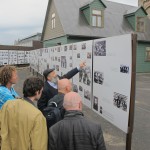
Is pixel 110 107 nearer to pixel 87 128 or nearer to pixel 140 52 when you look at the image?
pixel 87 128

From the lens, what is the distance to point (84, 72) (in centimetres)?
598

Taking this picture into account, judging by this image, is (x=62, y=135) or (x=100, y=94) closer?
(x=62, y=135)

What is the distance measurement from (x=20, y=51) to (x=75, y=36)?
10.3 meters

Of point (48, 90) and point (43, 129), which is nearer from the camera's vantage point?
point (43, 129)

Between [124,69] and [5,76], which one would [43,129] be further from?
[124,69]

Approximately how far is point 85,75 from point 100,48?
1195 millimetres

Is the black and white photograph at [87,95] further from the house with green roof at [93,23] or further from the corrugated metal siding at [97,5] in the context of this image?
the corrugated metal siding at [97,5]

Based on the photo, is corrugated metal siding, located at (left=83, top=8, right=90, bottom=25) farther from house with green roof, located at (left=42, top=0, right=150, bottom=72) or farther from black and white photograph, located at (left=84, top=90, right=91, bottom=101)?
black and white photograph, located at (left=84, top=90, right=91, bottom=101)

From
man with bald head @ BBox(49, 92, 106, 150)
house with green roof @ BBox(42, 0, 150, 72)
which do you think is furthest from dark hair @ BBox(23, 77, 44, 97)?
house with green roof @ BBox(42, 0, 150, 72)

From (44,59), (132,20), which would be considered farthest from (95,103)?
(132,20)

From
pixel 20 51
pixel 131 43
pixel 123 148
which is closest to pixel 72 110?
pixel 131 43

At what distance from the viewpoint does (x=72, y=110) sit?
286 centimetres

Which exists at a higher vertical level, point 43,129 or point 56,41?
point 56,41

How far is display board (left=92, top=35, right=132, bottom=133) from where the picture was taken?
12.6ft
